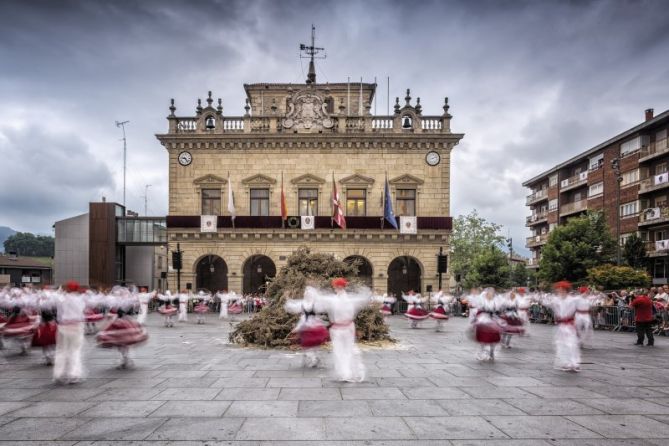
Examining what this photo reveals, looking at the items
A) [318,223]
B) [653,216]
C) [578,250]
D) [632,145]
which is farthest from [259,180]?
[632,145]

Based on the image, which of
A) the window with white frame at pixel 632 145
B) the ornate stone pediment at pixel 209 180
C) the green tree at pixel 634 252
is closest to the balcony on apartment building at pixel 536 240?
the window with white frame at pixel 632 145

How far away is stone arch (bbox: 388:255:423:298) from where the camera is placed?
112ft

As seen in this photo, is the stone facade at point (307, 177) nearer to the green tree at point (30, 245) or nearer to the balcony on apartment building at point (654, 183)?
the balcony on apartment building at point (654, 183)

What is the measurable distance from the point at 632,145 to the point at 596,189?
22.7ft

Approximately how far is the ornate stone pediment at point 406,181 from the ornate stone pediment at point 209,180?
12.1m

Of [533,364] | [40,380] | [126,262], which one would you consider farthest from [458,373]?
[126,262]

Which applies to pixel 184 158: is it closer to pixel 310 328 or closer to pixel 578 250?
pixel 310 328

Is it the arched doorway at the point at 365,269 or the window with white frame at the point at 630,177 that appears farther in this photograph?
the window with white frame at the point at 630,177

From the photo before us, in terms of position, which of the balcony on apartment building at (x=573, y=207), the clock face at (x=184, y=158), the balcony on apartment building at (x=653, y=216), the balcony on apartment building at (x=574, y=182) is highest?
the balcony on apartment building at (x=574, y=182)

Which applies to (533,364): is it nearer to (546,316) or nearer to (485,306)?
(485,306)

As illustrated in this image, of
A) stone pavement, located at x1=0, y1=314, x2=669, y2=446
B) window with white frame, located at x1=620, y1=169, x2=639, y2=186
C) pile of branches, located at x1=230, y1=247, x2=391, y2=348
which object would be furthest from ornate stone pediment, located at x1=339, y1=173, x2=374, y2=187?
window with white frame, located at x1=620, y1=169, x2=639, y2=186

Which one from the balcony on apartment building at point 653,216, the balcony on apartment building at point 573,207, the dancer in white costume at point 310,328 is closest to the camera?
the dancer in white costume at point 310,328

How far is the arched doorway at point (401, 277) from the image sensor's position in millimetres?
34125

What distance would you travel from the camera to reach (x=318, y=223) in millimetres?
31625
